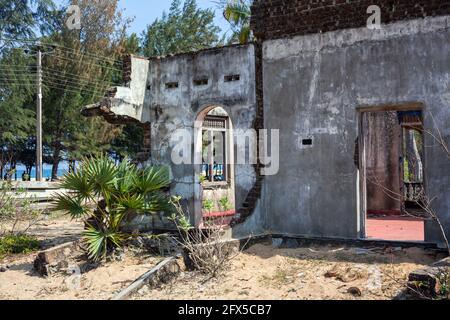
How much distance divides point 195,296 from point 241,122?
4322mm

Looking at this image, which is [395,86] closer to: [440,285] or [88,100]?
[440,285]

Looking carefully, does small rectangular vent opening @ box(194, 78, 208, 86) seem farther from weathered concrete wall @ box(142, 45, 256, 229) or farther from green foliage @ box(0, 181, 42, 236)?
green foliage @ box(0, 181, 42, 236)

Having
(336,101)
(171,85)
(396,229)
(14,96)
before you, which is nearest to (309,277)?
(336,101)

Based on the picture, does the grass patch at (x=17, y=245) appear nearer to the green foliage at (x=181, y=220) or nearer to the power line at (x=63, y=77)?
the green foliage at (x=181, y=220)

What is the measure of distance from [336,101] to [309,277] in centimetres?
338

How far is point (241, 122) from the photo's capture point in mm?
10602

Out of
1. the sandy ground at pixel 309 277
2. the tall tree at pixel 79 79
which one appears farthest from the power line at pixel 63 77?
the sandy ground at pixel 309 277

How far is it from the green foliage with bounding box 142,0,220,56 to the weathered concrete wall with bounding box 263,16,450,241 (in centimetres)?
2520

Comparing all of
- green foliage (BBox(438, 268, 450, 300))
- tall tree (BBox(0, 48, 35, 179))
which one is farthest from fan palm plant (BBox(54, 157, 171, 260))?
tall tree (BBox(0, 48, 35, 179))

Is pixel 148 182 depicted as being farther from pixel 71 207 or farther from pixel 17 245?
pixel 17 245

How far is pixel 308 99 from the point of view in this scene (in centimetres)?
973

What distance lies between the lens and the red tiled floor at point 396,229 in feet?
32.3

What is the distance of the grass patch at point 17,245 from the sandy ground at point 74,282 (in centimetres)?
95

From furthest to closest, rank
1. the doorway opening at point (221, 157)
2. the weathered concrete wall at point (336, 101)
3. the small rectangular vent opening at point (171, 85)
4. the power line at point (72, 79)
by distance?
1. the power line at point (72, 79)
2. the doorway opening at point (221, 157)
3. the small rectangular vent opening at point (171, 85)
4. the weathered concrete wall at point (336, 101)
